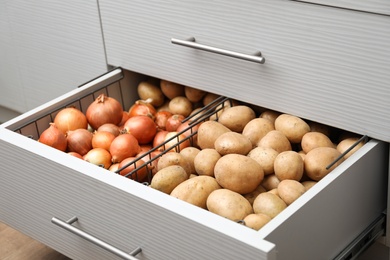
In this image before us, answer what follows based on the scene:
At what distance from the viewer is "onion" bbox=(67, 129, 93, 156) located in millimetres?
1319

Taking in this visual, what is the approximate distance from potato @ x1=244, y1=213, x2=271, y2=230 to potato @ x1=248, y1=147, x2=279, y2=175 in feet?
0.44

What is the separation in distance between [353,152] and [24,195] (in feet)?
1.93

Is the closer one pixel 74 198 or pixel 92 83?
pixel 74 198

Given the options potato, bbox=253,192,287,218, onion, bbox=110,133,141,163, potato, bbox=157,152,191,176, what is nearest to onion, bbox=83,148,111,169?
onion, bbox=110,133,141,163

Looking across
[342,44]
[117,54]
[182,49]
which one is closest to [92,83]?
[117,54]

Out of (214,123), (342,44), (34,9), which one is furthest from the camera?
(34,9)

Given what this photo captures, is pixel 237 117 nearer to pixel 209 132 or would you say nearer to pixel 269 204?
pixel 209 132

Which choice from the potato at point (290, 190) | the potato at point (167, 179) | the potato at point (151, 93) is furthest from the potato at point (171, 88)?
the potato at point (290, 190)

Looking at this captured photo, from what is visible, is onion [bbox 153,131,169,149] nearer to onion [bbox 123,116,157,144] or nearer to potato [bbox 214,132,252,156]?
onion [bbox 123,116,157,144]

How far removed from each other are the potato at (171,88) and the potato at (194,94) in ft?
0.10

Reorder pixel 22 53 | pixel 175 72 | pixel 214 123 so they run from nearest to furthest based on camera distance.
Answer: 1. pixel 214 123
2. pixel 175 72
3. pixel 22 53

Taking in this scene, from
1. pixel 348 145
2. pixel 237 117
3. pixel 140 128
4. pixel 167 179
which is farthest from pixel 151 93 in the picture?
pixel 348 145

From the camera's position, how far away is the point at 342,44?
3.52 feet

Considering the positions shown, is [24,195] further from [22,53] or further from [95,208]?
[22,53]
